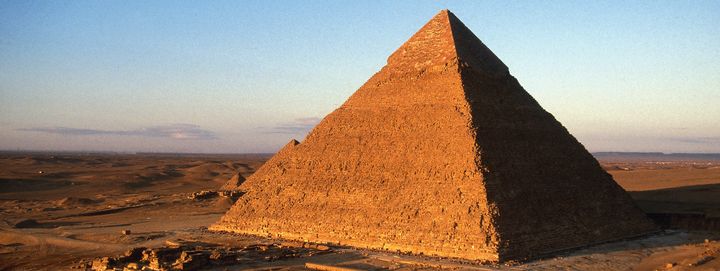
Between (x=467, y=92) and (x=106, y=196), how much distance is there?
43263mm

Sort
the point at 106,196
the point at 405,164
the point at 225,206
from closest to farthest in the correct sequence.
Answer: the point at 405,164 < the point at 225,206 < the point at 106,196

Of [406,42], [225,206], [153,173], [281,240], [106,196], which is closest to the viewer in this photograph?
[281,240]

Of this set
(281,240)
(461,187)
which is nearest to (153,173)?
(281,240)

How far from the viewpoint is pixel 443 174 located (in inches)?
877

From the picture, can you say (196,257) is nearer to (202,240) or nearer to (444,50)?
(202,240)

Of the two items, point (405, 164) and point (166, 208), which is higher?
point (405, 164)

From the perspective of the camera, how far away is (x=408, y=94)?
25875 millimetres

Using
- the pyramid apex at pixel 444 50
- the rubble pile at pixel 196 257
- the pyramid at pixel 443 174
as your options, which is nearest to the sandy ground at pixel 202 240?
the rubble pile at pixel 196 257

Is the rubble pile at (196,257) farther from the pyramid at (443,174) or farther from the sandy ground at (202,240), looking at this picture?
the pyramid at (443,174)

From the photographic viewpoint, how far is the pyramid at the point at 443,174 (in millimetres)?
21125

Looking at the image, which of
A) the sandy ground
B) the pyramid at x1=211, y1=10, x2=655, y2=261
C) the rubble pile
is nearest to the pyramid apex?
the pyramid at x1=211, y1=10, x2=655, y2=261

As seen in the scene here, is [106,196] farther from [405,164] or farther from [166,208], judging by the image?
[405,164]

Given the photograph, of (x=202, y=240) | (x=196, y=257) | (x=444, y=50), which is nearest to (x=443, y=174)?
(x=444, y=50)

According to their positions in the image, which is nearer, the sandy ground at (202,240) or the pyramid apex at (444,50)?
the sandy ground at (202,240)
